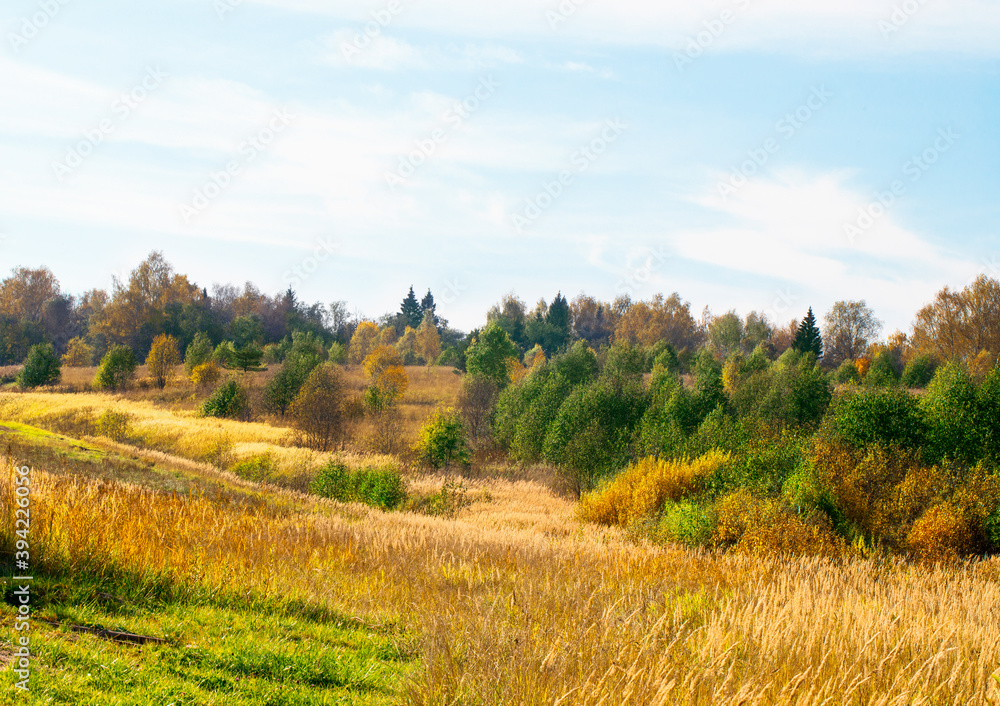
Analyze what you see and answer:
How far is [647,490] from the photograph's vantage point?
23.2 m

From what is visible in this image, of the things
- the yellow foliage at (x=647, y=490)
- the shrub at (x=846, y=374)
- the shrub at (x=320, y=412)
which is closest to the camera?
the yellow foliage at (x=647, y=490)

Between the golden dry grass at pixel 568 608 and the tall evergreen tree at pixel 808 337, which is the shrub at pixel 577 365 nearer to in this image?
the tall evergreen tree at pixel 808 337

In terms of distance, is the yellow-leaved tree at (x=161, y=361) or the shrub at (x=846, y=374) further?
the yellow-leaved tree at (x=161, y=361)

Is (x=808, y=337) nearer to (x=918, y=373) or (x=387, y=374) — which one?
(x=918, y=373)

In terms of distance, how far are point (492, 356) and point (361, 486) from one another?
38.8 meters

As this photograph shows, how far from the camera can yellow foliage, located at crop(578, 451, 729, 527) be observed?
23.1 m

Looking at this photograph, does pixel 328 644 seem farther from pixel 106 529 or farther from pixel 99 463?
pixel 99 463

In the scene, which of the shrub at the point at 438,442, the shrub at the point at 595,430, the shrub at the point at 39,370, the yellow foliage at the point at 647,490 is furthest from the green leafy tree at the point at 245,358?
the yellow foliage at the point at 647,490

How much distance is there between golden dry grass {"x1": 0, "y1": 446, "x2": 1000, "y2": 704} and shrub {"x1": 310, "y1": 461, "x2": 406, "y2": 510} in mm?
14181

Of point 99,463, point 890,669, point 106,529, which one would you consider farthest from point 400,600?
point 99,463

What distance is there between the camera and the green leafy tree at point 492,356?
63969 millimetres

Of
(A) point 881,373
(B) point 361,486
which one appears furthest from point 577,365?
(B) point 361,486

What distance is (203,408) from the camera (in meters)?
49.7

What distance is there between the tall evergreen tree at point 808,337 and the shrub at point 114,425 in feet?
211
